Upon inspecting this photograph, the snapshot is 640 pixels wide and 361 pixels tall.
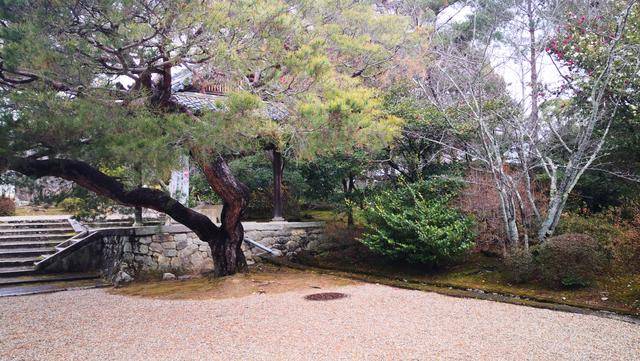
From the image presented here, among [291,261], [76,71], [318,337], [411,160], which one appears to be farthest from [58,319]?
[411,160]

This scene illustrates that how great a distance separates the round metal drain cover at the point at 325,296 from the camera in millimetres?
5766

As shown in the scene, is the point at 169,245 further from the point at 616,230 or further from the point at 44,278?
the point at 616,230

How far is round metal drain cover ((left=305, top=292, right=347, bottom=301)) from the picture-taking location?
577cm

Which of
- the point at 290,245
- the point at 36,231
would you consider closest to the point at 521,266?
the point at 290,245

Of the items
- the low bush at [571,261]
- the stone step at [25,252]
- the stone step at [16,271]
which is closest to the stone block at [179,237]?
the stone step at [16,271]

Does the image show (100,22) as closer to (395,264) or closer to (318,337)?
(318,337)

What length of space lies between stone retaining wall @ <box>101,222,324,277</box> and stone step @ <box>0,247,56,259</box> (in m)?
1.46

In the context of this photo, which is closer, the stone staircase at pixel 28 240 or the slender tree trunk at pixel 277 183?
the stone staircase at pixel 28 240

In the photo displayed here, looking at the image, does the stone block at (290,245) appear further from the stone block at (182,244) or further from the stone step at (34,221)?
the stone step at (34,221)

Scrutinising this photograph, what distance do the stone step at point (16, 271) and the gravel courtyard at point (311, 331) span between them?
3.30m

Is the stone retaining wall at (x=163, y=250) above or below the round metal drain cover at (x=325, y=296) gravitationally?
above

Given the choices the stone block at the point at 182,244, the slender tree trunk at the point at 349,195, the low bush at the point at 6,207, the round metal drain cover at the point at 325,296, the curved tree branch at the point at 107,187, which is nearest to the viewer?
the curved tree branch at the point at 107,187

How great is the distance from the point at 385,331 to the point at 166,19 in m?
3.82

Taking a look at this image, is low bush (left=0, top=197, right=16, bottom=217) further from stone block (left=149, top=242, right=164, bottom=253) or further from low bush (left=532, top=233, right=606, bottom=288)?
low bush (left=532, top=233, right=606, bottom=288)
